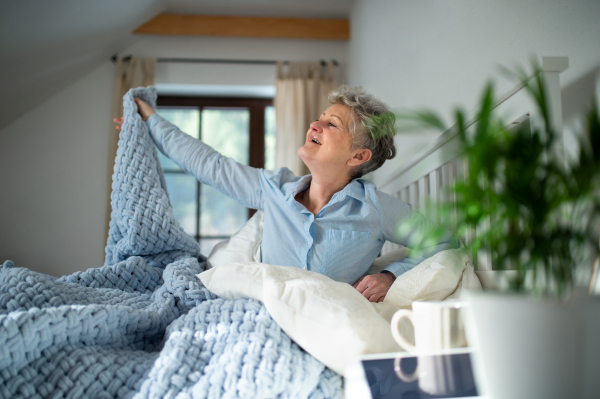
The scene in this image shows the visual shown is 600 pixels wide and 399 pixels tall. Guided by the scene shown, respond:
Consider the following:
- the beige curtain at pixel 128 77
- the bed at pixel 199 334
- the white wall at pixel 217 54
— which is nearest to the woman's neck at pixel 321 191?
the bed at pixel 199 334

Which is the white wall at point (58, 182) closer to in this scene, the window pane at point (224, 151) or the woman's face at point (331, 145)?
the window pane at point (224, 151)

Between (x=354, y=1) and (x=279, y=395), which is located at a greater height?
(x=354, y=1)

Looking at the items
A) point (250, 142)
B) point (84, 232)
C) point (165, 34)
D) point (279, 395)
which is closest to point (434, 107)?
point (279, 395)

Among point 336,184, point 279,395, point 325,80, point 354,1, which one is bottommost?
point 279,395

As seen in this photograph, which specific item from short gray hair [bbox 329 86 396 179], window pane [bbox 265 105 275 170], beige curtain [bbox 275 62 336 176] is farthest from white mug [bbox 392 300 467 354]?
window pane [bbox 265 105 275 170]

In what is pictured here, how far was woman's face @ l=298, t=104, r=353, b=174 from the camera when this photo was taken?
1416 millimetres

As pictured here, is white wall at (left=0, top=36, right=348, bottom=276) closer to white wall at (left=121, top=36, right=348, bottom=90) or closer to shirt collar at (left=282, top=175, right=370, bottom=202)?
white wall at (left=121, top=36, right=348, bottom=90)

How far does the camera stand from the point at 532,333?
36 centimetres

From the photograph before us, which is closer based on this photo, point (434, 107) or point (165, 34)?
point (434, 107)

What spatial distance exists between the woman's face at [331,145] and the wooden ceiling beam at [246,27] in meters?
2.25

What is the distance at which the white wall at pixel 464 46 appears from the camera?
2.71 ft

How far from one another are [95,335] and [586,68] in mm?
1011

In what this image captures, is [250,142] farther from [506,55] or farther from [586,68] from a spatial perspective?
[586,68]

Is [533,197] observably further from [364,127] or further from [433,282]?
[364,127]
